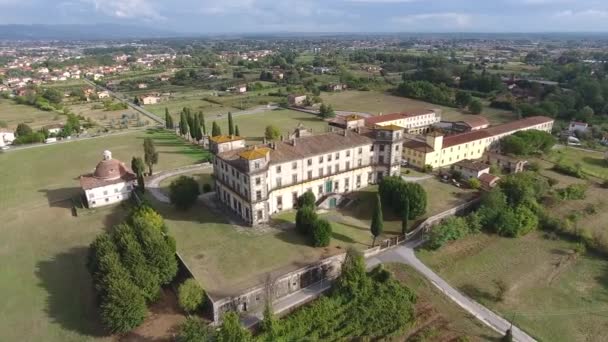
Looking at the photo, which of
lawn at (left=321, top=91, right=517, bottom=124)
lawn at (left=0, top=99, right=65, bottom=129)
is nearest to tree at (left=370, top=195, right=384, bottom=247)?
lawn at (left=321, top=91, right=517, bottom=124)

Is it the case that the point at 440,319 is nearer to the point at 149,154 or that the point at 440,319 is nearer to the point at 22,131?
the point at 149,154

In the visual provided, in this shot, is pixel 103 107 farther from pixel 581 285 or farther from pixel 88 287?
pixel 581 285

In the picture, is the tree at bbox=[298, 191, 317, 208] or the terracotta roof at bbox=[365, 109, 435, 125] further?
the terracotta roof at bbox=[365, 109, 435, 125]

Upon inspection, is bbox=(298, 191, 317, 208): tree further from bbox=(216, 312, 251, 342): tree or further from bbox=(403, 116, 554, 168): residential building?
bbox=(403, 116, 554, 168): residential building

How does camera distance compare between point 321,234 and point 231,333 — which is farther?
point 321,234

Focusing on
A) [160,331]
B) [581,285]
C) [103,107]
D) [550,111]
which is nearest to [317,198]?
[160,331]

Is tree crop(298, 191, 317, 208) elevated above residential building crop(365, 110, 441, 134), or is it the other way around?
residential building crop(365, 110, 441, 134)

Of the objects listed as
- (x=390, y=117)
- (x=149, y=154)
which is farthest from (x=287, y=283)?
(x=390, y=117)
